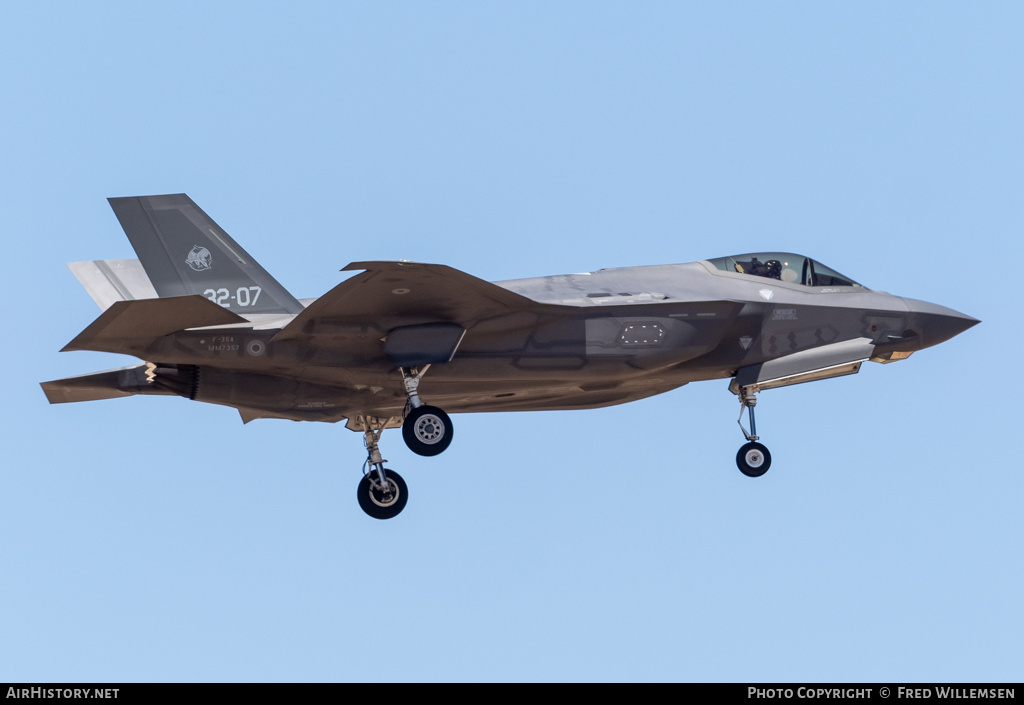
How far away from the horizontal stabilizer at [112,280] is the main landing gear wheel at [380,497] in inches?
186

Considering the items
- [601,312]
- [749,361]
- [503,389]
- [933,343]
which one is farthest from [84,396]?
[933,343]

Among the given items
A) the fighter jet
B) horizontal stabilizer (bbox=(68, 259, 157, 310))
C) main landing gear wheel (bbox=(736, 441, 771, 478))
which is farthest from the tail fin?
main landing gear wheel (bbox=(736, 441, 771, 478))

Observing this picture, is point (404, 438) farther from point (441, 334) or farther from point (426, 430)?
point (441, 334)

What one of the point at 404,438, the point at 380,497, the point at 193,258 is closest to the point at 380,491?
the point at 380,497

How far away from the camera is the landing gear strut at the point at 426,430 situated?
22266 mm

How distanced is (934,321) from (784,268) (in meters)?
2.75

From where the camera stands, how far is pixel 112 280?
80.9 feet

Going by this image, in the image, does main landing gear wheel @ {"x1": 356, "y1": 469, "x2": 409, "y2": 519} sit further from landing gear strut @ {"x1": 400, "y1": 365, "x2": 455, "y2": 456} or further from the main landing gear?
landing gear strut @ {"x1": 400, "y1": 365, "x2": 455, "y2": 456}

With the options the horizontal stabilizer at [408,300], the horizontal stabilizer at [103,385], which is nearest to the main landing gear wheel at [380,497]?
the horizontal stabilizer at [408,300]

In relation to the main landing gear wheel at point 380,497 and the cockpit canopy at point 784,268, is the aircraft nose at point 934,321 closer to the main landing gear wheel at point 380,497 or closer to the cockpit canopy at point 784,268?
the cockpit canopy at point 784,268

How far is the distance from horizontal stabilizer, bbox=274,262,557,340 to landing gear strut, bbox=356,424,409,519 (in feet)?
12.2

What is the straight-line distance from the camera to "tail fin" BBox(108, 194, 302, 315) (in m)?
24.1
